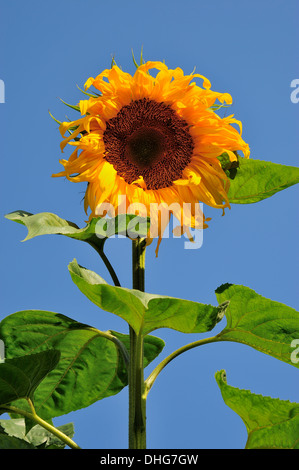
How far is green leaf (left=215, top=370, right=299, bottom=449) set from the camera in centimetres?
200

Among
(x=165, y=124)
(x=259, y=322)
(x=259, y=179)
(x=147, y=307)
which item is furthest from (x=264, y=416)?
(x=165, y=124)

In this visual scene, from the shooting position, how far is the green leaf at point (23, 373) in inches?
71.7

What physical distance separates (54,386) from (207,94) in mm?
1181

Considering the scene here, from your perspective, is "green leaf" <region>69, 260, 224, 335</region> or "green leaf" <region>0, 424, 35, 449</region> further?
"green leaf" <region>0, 424, 35, 449</region>

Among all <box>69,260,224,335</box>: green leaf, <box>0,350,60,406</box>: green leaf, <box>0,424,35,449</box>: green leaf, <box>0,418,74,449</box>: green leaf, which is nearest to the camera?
<box>69,260,224,335</box>: green leaf

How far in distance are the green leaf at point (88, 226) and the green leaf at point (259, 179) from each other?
0.47 meters

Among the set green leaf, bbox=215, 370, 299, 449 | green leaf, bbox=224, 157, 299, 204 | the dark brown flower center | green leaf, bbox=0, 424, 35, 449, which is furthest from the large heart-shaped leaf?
green leaf, bbox=0, 424, 35, 449

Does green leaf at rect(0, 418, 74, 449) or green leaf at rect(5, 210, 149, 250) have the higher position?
green leaf at rect(5, 210, 149, 250)

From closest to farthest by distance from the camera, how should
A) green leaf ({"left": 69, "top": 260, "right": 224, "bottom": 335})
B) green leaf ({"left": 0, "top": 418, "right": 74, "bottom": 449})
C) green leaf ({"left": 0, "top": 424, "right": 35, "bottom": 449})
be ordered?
green leaf ({"left": 69, "top": 260, "right": 224, "bottom": 335}) → green leaf ({"left": 0, "top": 424, "right": 35, "bottom": 449}) → green leaf ({"left": 0, "top": 418, "right": 74, "bottom": 449})

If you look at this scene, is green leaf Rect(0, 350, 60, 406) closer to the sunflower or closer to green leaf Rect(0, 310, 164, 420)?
green leaf Rect(0, 310, 164, 420)

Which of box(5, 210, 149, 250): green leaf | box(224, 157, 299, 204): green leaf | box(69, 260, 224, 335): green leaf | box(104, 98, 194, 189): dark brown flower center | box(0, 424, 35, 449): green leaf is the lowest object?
box(0, 424, 35, 449): green leaf

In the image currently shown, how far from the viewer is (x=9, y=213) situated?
1.89m

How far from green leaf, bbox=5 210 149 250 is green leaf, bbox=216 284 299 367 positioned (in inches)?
18.6
